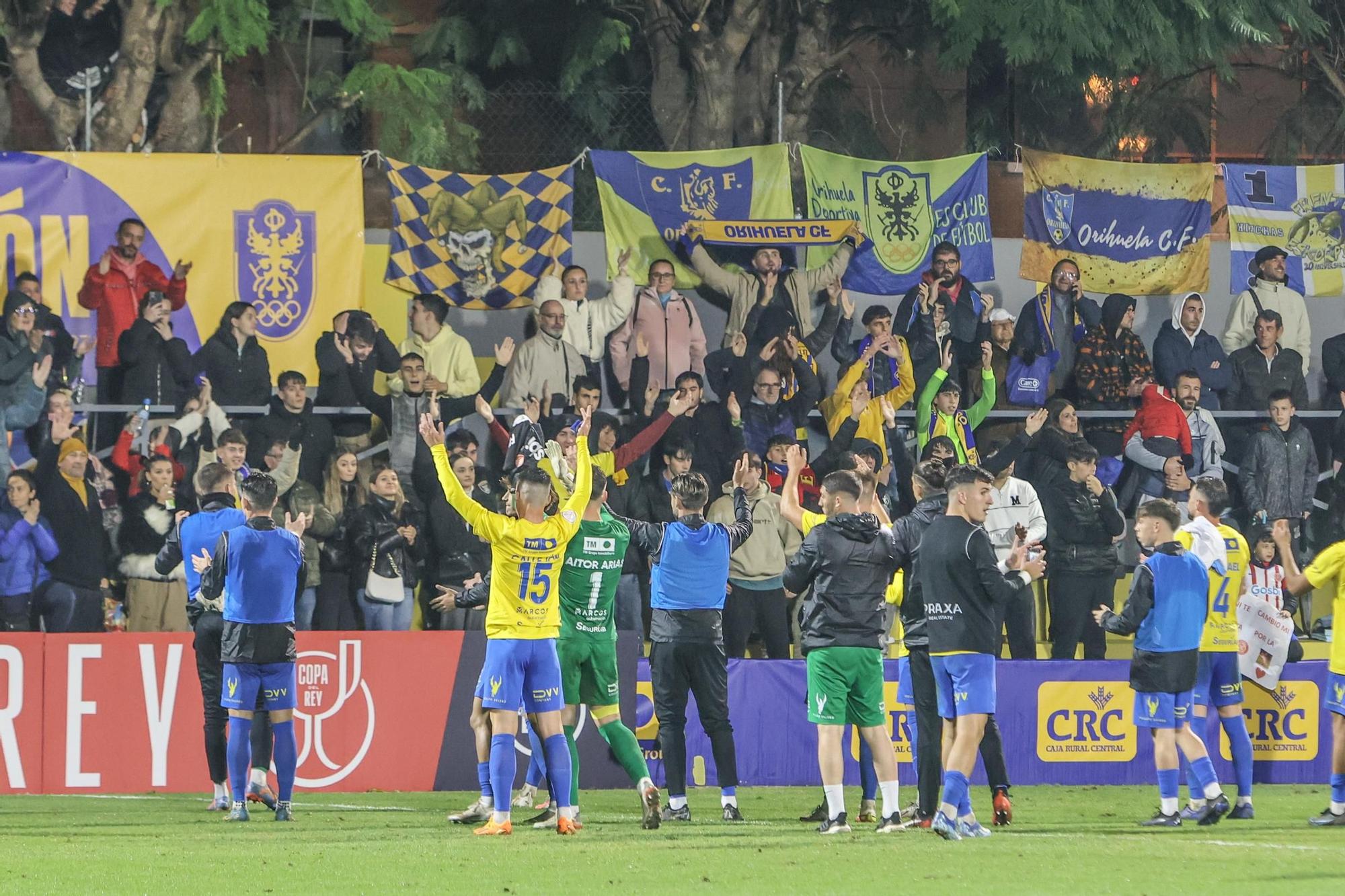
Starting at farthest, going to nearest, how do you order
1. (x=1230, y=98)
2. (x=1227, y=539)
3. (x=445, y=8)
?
(x=1230, y=98) < (x=445, y=8) < (x=1227, y=539)

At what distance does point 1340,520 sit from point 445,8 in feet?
36.5

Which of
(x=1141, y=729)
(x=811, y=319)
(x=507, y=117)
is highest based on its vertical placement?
(x=507, y=117)

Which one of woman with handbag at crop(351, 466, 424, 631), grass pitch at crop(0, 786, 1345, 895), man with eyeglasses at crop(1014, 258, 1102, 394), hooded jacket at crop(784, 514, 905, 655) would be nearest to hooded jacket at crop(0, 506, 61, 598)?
woman with handbag at crop(351, 466, 424, 631)

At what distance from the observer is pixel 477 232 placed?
61.7ft

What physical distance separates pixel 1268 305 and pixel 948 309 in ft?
12.0

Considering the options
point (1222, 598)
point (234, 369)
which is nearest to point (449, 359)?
point (234, 369)

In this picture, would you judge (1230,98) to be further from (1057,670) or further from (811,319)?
(1057,670)

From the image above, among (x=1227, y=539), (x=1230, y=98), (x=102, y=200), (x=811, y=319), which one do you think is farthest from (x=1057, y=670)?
(x=1230, y=98)

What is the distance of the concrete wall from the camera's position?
2005cm

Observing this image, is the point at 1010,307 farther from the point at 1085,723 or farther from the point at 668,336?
the point at 1085,723

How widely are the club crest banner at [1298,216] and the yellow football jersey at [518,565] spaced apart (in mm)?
11469

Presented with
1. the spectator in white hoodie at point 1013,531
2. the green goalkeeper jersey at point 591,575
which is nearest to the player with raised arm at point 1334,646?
the spectator in white hoodie at point 1013,531

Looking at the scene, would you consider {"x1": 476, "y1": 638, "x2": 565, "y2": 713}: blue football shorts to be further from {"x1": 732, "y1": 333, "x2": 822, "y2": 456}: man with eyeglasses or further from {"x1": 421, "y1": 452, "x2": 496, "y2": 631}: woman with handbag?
{"x1": 732, "y1": 333, "x2": 822, "y2": 456}: man with eyeglasses

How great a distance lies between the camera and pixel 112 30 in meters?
19.8
